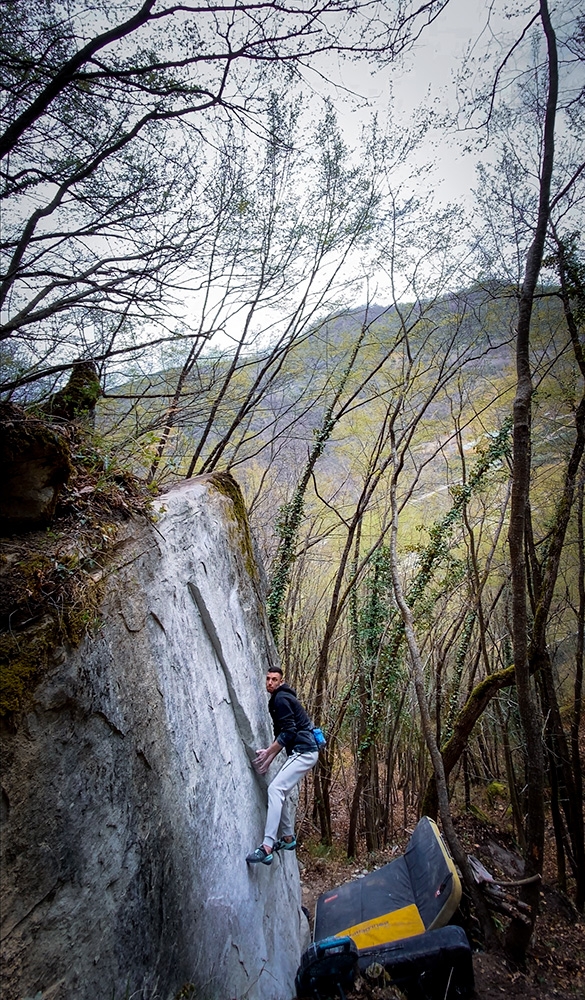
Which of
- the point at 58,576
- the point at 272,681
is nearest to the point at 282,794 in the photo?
the point at 272,681

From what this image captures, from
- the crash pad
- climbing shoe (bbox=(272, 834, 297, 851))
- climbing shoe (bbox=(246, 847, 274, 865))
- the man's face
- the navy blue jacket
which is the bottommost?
the crash pad

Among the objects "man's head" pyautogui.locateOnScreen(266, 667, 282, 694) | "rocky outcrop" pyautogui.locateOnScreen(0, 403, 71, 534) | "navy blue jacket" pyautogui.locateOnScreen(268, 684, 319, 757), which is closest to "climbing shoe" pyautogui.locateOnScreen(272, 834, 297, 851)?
"navy blue jacket" pyautogui.locateOnScreen(268, 684, 319, 757)

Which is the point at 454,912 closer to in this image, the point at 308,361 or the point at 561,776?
the point at 561,776

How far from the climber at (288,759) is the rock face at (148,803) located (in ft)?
0.48

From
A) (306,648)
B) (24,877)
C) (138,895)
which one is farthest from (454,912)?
(306,648)

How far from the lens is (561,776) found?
7852 mm

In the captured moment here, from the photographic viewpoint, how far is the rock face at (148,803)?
1.45m

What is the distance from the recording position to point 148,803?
6.82 feet

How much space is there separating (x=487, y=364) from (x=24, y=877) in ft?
32.6

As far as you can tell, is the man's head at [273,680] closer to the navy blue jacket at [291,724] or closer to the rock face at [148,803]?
the navy blue jacket at [291,724]

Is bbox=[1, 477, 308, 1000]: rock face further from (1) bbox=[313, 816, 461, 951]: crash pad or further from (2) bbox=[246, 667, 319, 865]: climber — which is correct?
(1) bbox=[313, 816, 461, 951]: crash pad

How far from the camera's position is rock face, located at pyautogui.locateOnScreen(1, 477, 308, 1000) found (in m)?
1.45

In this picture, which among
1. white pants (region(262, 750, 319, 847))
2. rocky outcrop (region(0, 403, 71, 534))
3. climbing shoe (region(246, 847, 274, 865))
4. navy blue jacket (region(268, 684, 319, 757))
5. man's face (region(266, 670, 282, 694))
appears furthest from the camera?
man's face (region(266, 670, 282, 694))

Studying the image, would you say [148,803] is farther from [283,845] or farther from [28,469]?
[283,845]
